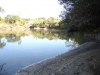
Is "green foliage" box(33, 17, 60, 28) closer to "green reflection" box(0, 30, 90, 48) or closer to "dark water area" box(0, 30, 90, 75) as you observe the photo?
"green reflection" box(0, 30, 90, 48)

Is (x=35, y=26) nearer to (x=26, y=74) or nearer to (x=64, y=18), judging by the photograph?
(x=64, y=18)

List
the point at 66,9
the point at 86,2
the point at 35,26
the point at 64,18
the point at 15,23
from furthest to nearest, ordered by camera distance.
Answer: the point at 35,26
the point at 15,23
the point at 64,18
the point at 66,9
the point at 86,2

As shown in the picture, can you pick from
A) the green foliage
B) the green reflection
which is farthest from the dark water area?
the green foliage

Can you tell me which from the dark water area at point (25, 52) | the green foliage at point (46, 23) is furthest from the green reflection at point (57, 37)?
the green foliage at point (46, 23)

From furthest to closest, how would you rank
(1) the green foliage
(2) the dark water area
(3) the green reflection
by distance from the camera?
(1) the green foliage
(3) the green reflection
(2) the dark water area

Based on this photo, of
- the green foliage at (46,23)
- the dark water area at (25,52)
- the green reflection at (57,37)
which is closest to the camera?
the dark water area at (25,52)

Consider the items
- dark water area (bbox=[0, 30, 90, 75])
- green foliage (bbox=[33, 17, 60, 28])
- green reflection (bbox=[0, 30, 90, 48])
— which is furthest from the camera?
green foliage (bbox=[33, 17, 60, 28])

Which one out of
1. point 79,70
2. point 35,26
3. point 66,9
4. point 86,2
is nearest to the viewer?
point 79,70

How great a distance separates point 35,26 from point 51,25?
12737 millimetres

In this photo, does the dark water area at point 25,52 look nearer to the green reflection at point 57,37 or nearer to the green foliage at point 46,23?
the green reflection at point 57,37

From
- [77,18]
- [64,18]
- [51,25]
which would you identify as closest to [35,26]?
[51,25]

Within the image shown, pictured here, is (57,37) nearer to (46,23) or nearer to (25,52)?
(25,52)

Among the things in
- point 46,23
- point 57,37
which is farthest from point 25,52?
point 46,23

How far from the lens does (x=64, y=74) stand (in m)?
6.90
